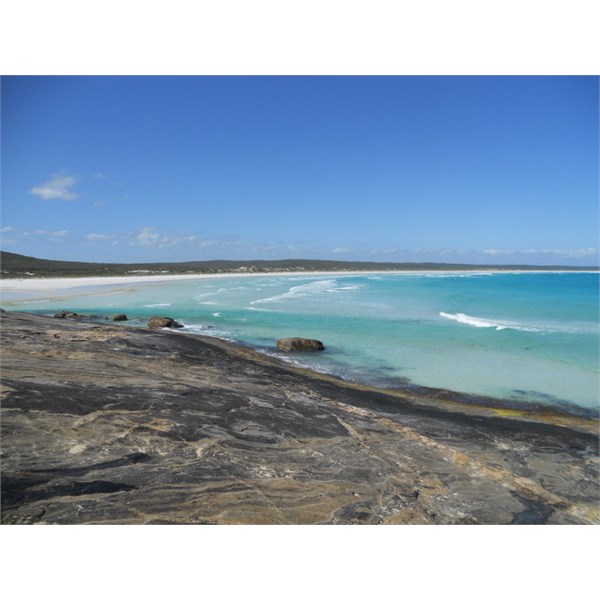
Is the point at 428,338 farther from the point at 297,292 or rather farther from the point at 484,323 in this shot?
the point at 297,292

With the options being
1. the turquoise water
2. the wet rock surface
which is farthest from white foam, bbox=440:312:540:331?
the wet rock surface

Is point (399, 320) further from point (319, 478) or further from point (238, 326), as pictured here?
point (319, 478)

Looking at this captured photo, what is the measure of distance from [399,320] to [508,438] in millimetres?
16270

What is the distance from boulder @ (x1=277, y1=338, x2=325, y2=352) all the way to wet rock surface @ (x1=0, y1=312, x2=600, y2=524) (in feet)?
17.3

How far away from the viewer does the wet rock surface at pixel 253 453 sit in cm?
429

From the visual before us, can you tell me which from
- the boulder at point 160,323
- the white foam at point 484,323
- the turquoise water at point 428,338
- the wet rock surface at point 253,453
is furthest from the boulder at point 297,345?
the white foam at point 484,323

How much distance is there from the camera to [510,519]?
5.00 metres

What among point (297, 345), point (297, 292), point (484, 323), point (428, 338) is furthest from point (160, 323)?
point (297, 292)

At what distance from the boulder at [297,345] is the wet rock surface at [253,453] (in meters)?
5.27

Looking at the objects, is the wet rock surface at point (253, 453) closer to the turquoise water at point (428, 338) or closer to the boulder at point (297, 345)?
the turquoise water at point (428, 338)

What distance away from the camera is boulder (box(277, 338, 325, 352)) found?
15227mm

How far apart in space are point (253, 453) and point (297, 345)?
32.0 feet

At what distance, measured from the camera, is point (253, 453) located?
18.5ft

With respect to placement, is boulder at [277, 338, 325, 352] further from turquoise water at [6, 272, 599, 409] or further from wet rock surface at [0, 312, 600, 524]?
wet rock surface at [0, 312, 600, 524]
